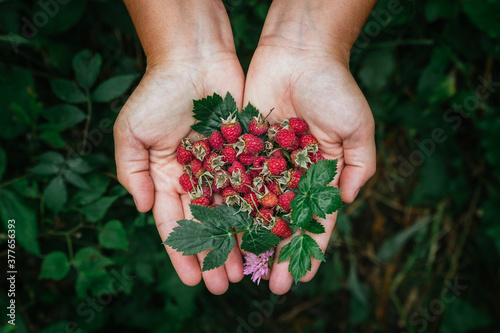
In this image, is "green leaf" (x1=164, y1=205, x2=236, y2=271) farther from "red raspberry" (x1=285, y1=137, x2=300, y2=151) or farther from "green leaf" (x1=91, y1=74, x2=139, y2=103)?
"green leaf" (x1=91, y1=74, x2=139, y2=103)

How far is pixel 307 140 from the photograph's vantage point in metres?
1.70

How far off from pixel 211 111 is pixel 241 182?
36 centimetres

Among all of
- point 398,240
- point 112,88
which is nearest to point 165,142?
point 112,88

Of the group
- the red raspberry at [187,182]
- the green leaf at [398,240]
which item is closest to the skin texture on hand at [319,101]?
the red raspberry at [187,182]

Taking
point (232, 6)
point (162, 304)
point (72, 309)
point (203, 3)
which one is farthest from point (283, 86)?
point (72, 309)

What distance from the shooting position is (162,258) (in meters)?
2.08

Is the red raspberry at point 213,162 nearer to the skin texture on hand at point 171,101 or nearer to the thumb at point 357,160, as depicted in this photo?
the skin texture on hand at point 171,101

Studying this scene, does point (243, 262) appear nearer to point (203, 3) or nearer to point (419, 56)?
point (203, 3)

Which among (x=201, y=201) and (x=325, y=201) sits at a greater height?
(x=325, y=201)

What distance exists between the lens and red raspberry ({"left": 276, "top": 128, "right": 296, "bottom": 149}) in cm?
166

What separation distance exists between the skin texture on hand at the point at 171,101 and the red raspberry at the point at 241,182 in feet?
0.90

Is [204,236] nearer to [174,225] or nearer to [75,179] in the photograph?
[174,225]

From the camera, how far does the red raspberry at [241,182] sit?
1.64 meters

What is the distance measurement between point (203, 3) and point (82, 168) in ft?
3.52
